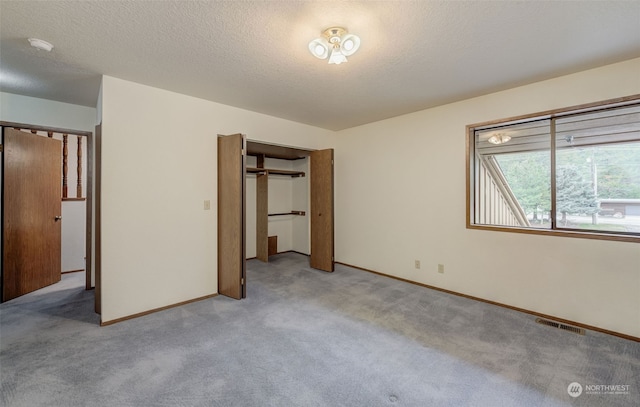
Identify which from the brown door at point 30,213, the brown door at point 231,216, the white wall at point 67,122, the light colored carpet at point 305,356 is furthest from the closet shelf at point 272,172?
the brown door at point 30,213

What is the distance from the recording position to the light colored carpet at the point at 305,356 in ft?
5.75

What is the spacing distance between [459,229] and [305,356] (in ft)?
8.15

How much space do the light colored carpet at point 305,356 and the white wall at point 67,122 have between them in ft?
4.92

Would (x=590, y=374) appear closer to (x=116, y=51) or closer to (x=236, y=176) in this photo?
(x=236, y=176)

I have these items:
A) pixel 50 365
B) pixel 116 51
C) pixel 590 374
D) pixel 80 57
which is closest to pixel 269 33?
pixel 116 51

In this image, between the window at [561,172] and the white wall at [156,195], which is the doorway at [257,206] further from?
the window at [561,172]

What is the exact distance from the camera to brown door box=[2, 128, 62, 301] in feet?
10.8

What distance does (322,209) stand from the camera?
4.66m

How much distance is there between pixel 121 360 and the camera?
212cm

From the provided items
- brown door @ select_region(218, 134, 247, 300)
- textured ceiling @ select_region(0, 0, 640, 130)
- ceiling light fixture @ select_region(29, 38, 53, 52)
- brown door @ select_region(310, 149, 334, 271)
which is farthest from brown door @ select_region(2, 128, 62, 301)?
brown door @ select_region(310, 149, 334, 271)

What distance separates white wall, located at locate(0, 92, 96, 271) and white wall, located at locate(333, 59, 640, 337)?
380cm

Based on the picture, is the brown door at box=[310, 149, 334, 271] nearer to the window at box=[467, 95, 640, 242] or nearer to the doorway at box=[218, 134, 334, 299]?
the doorway at box=[218, 134, 334, 299]

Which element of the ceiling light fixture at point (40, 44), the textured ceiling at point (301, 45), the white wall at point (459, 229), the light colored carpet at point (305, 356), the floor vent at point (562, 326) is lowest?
the light colored carpet at point (305, 356)

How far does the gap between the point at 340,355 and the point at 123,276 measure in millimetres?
2343
